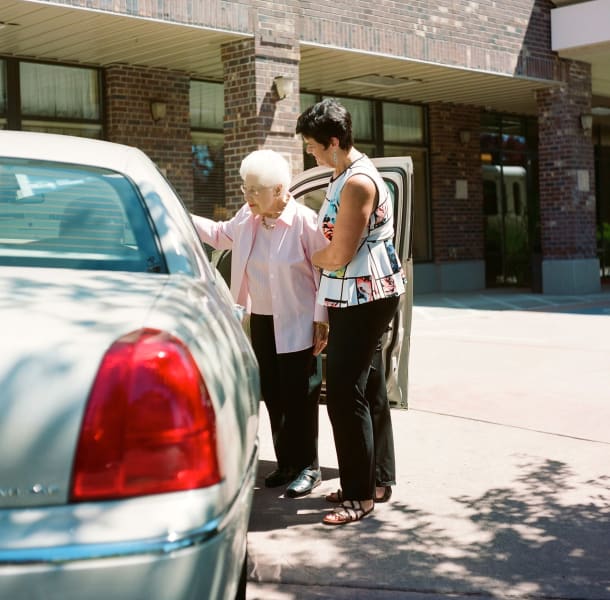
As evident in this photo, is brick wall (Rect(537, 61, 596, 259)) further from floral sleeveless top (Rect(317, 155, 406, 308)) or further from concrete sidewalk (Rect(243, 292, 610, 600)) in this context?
floral sleeveless top (Rect(317, 155, 406, 308))

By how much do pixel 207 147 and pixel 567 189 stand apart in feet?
22.6

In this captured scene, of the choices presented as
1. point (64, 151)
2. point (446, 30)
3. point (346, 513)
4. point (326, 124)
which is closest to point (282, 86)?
point (446, 30)

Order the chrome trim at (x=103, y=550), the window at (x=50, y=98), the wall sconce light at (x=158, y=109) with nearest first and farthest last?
1. the chrome trim at (x=103, y=550)
2. the window at (x=50, y=98)
3. the wall sconce light at (x=158, y=109)

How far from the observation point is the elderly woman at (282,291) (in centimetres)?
470

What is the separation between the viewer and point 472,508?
4.70 metres

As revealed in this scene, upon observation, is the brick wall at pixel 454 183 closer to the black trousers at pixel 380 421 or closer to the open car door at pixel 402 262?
the open car door at pixel 402 262

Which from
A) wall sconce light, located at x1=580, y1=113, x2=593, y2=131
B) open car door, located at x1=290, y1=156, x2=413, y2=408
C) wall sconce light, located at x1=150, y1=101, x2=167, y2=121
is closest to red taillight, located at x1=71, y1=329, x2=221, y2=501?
open car door, located at x1=290, y1=156, x2=413, y2=408

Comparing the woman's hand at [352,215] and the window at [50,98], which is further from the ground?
the window at [50,98]

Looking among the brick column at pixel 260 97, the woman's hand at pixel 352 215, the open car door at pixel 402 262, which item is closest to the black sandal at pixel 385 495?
the open car door at pixel 402 262

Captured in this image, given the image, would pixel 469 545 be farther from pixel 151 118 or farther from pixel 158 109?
pixel 151 118

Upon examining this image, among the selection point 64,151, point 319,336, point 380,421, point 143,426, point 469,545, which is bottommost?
point 469,545

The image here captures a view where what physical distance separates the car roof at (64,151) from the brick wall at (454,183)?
16977 mm

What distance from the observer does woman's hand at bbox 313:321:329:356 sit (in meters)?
4.79

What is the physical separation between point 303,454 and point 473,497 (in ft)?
2.93
